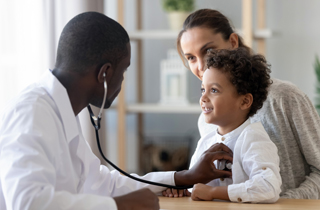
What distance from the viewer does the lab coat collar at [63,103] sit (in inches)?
35.2

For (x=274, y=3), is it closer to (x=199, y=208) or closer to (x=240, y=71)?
(x=240, y=71)

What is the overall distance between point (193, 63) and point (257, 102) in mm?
332

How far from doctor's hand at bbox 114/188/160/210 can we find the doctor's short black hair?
309 millimetres

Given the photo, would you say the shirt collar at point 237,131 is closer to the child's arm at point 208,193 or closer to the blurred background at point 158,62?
the child's arm at point 208,193

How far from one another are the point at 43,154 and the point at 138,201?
0.69ft

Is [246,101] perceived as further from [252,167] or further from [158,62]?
[158,62]

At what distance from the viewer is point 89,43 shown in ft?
3.03

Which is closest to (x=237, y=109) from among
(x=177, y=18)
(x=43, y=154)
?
(x=43, y=154)

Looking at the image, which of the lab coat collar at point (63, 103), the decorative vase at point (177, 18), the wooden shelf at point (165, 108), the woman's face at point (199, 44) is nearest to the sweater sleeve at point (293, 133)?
the woman's face at point (199, 44)

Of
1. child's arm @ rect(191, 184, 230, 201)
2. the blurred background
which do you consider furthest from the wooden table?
the blurred background

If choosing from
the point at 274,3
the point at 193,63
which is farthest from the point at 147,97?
the point at 193,63

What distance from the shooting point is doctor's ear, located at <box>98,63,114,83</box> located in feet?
3.10

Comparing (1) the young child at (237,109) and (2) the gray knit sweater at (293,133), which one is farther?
(2) the gray knit sweater at (293,133)

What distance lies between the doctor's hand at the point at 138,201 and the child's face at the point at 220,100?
39 centimetres
